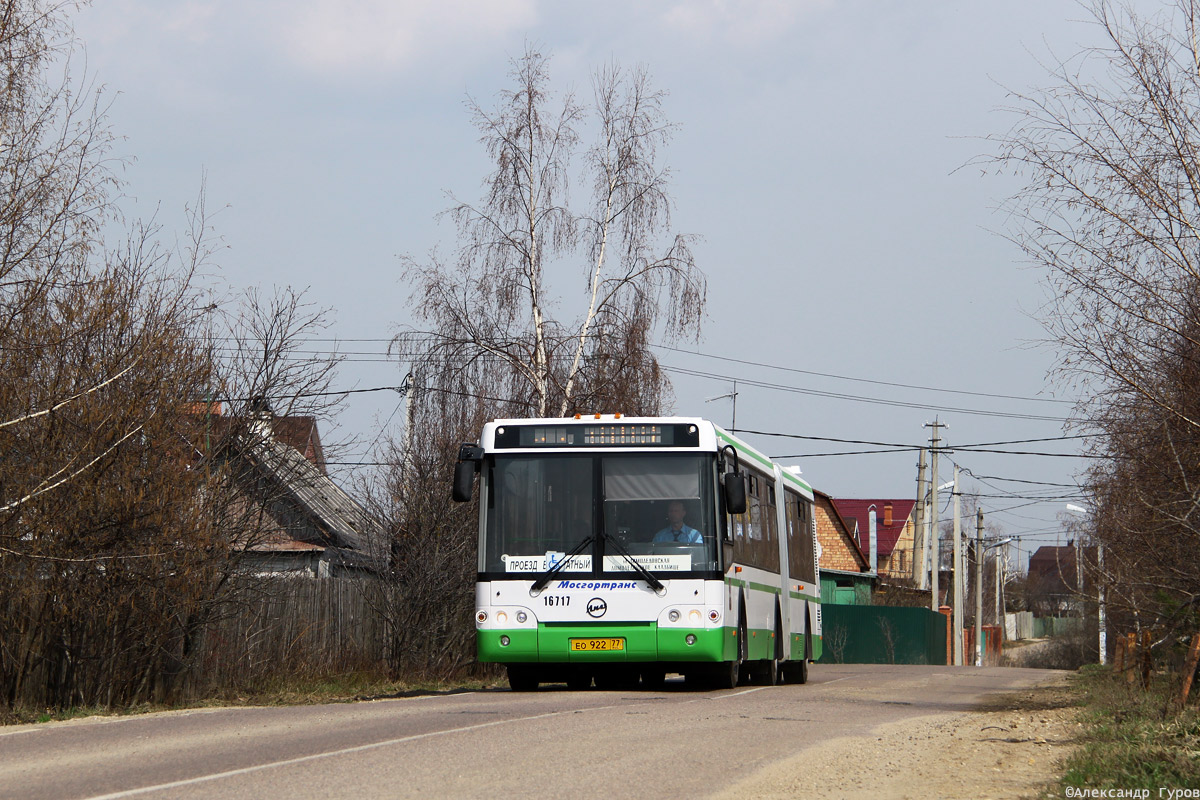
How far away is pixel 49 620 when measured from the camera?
47.9ft

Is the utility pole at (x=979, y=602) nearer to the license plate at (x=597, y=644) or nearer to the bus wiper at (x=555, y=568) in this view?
the license plate at (x=597, y=644)

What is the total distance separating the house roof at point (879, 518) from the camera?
9606cm

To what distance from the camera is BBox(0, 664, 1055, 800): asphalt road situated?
337 inches

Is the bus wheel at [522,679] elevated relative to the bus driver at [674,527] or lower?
lower

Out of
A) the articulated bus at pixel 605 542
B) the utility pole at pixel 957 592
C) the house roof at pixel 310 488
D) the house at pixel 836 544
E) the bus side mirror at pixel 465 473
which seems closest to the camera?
the bus side mirror at pixel 465 473

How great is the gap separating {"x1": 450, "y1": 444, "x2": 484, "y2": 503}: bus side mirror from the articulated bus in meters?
0.02

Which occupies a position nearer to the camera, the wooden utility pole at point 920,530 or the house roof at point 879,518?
the wooden utility pole at point 920,530

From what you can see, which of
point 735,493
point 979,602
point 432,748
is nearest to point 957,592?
point 979,602

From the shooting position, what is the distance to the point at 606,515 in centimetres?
1698

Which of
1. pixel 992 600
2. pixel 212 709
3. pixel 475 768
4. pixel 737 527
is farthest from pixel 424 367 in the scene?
pixel 992 600

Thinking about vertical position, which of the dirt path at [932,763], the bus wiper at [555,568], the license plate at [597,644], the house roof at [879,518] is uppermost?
the house roof at [879,518]

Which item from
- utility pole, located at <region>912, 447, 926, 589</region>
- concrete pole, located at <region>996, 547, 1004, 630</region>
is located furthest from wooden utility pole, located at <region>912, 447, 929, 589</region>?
concrete pole, located at <region>996, 547, 1004, 630</region>

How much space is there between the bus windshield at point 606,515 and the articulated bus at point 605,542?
0.01m

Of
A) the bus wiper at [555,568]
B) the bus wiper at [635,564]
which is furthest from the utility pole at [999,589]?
the bus wiper at [555,568]
